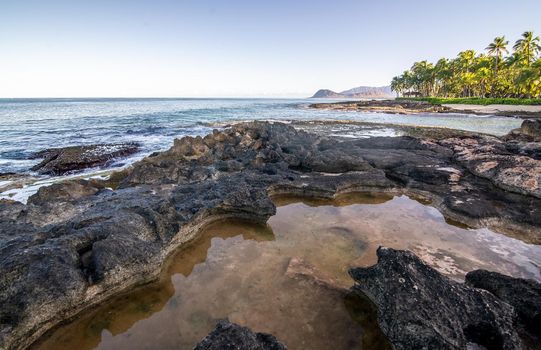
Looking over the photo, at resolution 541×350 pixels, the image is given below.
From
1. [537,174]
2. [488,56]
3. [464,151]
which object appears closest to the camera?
[537,174]

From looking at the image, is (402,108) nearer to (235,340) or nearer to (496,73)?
(496,73)

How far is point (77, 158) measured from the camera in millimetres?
17328

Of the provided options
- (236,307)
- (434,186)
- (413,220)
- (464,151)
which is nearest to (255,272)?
(236,307)

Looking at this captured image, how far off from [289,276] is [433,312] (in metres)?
2.69

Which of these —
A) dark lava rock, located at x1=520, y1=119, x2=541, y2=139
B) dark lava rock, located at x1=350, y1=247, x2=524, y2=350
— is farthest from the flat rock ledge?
dark lava rock, located at x1=520, y1=119, x2=541, y2=139

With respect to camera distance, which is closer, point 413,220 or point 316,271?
point 316,271

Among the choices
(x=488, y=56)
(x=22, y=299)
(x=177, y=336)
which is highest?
(x=488, y=56)

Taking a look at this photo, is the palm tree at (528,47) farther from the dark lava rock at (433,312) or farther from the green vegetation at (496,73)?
the dark lava rock at (433,312)

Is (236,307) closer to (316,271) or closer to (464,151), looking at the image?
(316,271)

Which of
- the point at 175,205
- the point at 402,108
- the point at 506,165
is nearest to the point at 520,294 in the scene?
the point at 175,205

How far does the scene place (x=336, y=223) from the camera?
8.06 meters

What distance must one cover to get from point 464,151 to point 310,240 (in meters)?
11.6

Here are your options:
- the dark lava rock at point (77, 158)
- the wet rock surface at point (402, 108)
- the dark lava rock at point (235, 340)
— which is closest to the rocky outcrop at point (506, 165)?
the dark lava rock at point (235, 340)

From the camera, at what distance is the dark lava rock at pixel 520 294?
13.5 ft
